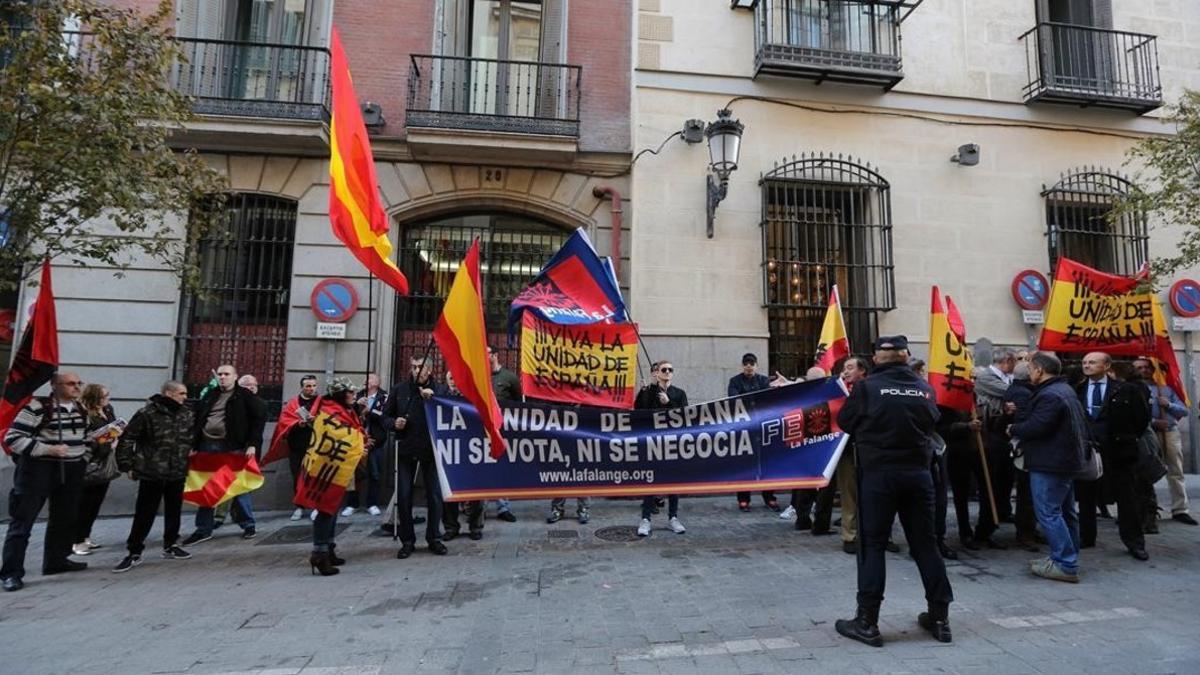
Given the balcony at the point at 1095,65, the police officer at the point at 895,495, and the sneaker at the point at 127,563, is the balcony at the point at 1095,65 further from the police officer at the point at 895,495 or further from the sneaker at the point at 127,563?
the sneaker at the point at 127,563

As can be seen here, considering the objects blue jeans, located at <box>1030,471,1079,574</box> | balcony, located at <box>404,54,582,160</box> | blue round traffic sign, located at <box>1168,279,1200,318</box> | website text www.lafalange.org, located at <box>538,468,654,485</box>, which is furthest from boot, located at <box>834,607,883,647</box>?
blue round traffic sign, located at <box>1168,279,1200,318</box>

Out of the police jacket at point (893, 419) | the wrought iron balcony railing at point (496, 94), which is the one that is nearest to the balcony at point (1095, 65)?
the wrought iron balcony railing at point (496, 94)

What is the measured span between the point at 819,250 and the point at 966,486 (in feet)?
16.6

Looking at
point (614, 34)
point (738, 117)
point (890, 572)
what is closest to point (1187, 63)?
point (738, 117)

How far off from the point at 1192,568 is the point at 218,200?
11087 millimetres

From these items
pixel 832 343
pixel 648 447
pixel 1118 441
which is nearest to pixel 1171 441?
pixel 1118 441

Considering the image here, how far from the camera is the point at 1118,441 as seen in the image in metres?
6.27

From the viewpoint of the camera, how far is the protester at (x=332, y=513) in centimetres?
576

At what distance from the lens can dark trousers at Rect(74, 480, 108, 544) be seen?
662cm

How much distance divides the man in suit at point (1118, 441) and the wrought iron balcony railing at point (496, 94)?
24.6 ft

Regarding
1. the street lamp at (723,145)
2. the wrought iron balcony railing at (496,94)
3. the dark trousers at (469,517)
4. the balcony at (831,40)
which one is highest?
the balcony at (831,40)

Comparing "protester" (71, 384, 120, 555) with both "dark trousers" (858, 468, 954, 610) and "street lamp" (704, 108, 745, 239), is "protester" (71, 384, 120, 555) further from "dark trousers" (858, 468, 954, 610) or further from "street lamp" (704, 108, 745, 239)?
"street lamp" (704, 108, 745, 239)

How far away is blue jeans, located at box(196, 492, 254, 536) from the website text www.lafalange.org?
3711mm

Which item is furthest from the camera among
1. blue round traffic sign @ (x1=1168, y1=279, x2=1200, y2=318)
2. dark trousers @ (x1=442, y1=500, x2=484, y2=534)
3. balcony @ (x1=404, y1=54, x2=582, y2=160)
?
blue round traffic sign @ (x1=1168, y1=279, x2=1200, y2=318)
